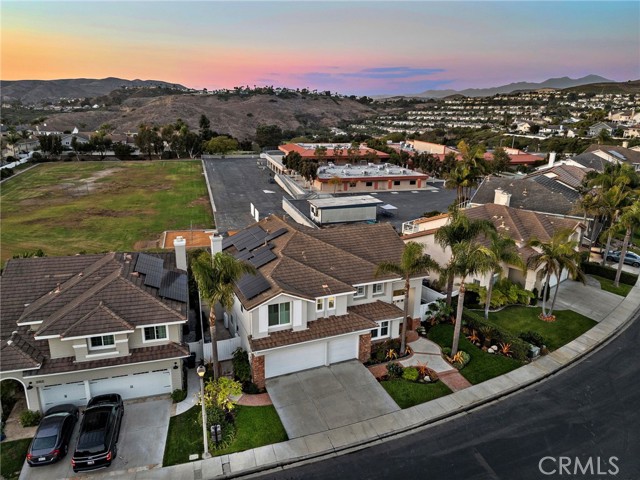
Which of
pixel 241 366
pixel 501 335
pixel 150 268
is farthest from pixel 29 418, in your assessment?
pixel 501 335

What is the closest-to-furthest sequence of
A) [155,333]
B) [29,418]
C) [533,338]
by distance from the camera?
[29,418]
[155,333]
[533,338]

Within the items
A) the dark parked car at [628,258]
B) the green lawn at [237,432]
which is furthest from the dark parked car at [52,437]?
the dark parked car at [628,258]

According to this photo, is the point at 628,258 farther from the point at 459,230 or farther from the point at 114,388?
the point at 114,388

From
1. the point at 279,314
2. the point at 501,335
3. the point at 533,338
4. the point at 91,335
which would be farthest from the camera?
the point at 533,338

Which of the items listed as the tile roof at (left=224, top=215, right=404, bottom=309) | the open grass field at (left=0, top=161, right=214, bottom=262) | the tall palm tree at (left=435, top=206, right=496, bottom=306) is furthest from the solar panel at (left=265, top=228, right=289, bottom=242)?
the open grass field at (left=0, top=161, right=214, bottom=262)

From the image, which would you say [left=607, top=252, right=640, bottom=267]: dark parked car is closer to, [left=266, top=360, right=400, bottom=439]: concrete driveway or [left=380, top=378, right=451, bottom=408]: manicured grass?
[left=380, top=378, right=451, bottom=408]: manicured grass

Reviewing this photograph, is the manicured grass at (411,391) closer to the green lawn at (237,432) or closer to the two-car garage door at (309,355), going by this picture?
the two-car garage door at (309,355)

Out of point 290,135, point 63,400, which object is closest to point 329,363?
point 63,400
